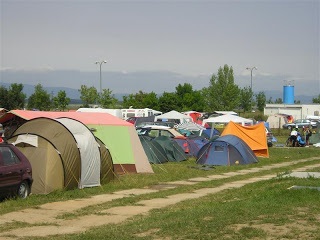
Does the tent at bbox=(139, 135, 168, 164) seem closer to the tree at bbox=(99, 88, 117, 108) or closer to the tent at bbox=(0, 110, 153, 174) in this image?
the tent at bbox=(0, 110, 153, 174)

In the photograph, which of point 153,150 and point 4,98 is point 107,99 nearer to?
point 4,98

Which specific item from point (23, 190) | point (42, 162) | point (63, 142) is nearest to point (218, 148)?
point (63, 142)

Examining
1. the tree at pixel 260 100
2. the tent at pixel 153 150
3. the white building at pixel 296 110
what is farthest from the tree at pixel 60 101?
the tent at pixel 153 150

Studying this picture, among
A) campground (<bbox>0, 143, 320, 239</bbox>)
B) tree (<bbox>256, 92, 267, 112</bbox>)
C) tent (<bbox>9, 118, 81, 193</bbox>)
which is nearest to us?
campground (<bbox>0, 143, 320, 239</bbox>)

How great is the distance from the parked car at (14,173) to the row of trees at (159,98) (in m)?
56.9

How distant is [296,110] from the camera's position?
7519cm

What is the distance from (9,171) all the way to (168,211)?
3.95 meters

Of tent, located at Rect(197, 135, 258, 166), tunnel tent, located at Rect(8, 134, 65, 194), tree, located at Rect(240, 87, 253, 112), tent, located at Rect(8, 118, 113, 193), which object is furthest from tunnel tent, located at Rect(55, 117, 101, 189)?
tree, located at Rect(240, 87, 253, 112)

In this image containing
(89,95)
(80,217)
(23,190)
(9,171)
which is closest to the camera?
(80,217)

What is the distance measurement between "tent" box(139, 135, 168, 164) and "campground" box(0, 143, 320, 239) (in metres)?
4.64

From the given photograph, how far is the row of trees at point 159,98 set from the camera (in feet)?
239

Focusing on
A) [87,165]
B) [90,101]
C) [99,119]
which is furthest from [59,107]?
[87,165]

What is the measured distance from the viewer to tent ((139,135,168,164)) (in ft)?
84.1

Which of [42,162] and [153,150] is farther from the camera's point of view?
[153,150]
